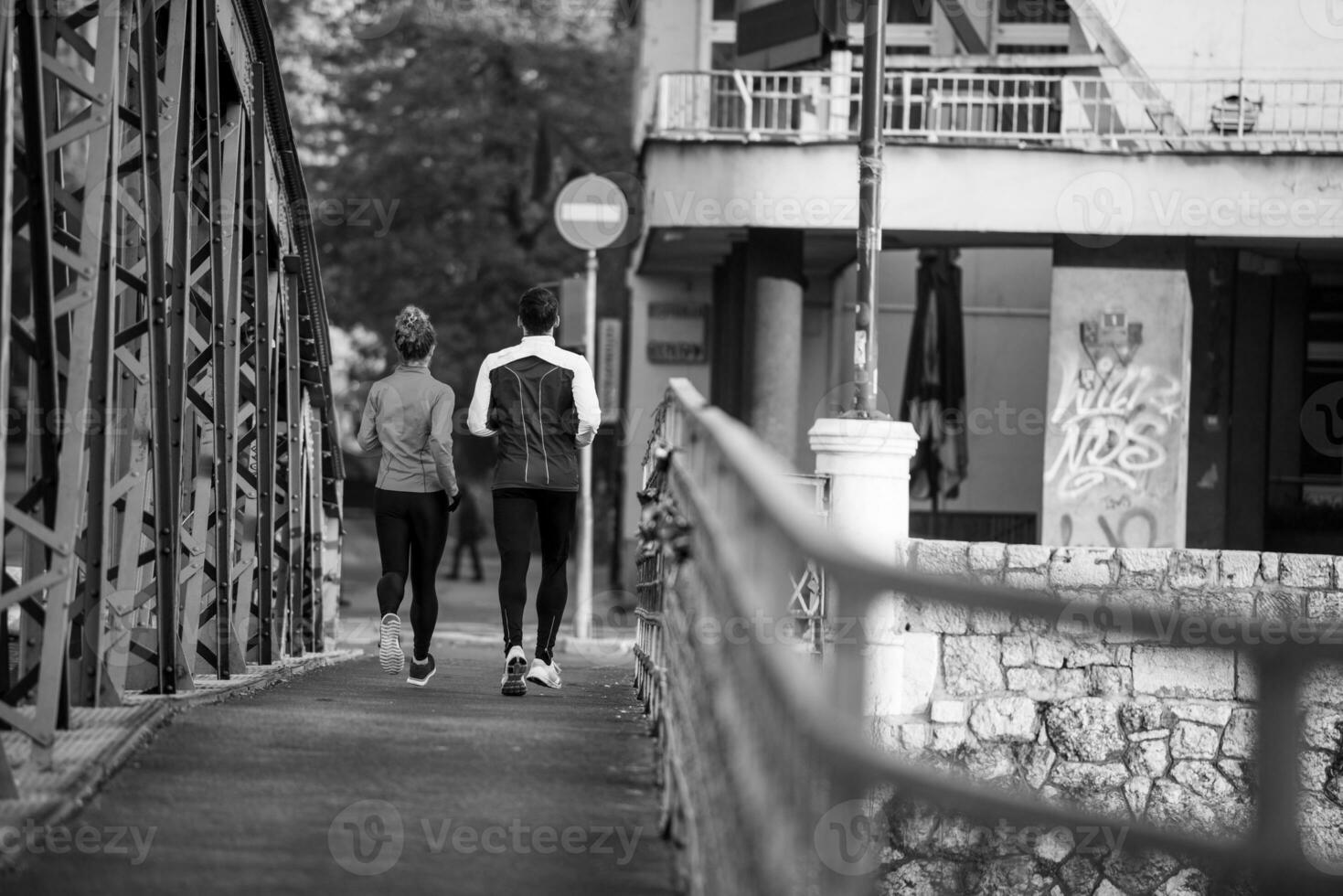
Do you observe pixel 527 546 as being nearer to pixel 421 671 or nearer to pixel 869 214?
pixel 421 671

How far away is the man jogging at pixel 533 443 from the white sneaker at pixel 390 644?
958mm

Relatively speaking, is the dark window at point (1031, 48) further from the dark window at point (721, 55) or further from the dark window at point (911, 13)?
the dark window at point (721, 55)

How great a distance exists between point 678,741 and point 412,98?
2756 centimetres

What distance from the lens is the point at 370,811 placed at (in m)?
5.48

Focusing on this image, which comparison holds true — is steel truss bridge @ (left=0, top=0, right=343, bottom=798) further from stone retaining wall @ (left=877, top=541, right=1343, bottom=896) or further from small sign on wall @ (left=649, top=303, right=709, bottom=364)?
small sign on wall @ (left=649, top=303, right=709, bottom=364)

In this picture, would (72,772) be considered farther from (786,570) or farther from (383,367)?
(383,367)

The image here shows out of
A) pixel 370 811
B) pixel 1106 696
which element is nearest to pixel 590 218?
pixel 1106 696

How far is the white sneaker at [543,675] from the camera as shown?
29.1 feet

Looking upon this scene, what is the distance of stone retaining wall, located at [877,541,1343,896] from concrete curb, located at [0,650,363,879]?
530cm

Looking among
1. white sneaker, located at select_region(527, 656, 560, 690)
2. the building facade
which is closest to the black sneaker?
white sneaker, located at select_region(527, 656, 560, 690)

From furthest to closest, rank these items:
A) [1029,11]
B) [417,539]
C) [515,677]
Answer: [1029,11]
[417,539]
[515,677]

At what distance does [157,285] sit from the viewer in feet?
23.4

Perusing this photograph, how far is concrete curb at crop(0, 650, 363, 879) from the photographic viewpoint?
496 centimetres

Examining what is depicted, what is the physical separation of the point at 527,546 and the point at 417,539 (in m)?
0.84
